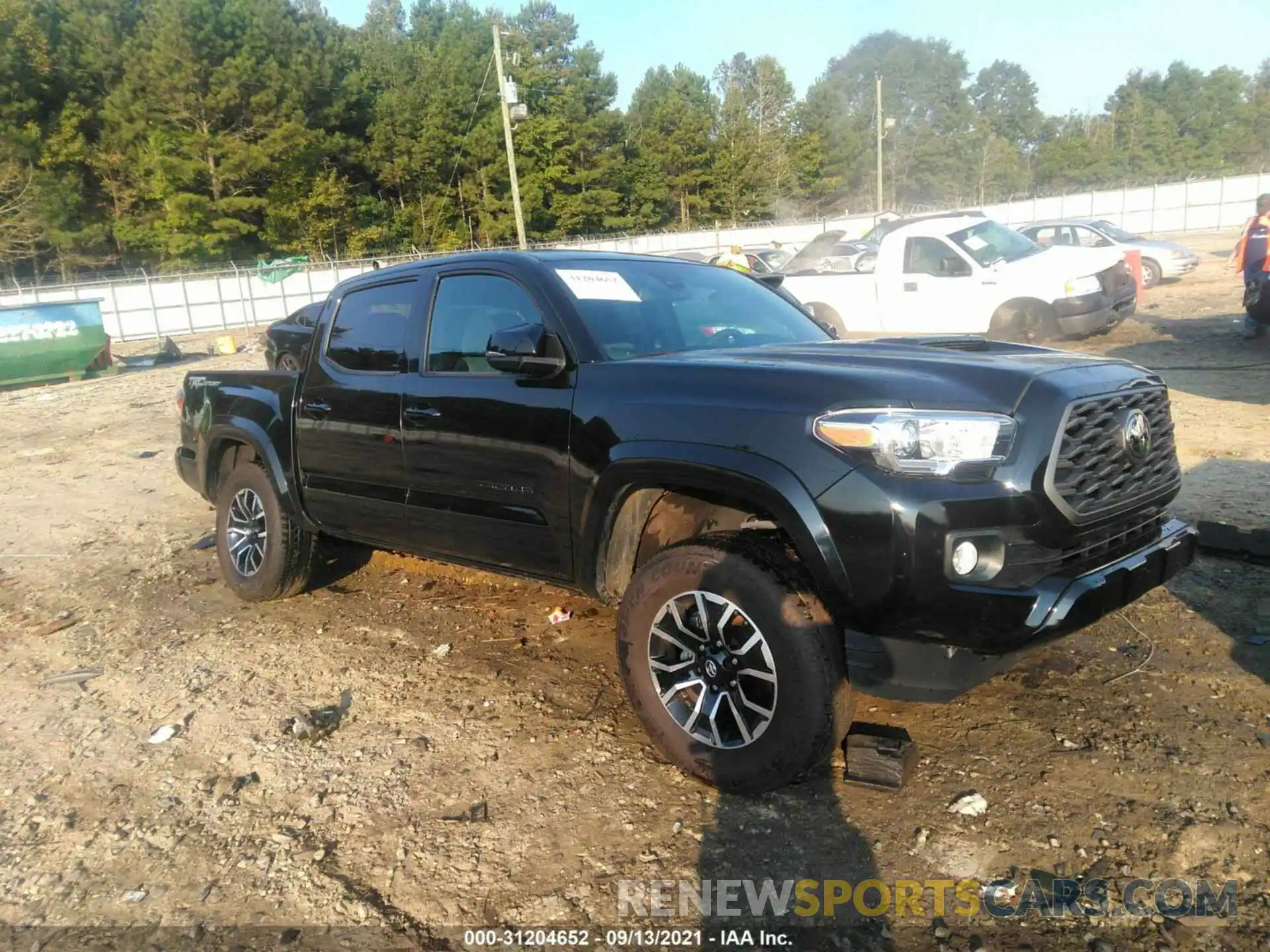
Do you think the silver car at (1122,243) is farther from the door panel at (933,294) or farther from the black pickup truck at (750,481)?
the black pickup truck at (750,481)

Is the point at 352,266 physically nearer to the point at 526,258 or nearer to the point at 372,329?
the point at 372,329

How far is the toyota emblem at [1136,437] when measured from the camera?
3105mm

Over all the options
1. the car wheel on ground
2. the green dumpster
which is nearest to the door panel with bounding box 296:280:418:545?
the green dumpster

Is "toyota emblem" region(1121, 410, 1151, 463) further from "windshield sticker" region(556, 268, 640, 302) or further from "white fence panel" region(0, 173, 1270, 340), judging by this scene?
"white fence panel" region(0, 173, 1270, 340)

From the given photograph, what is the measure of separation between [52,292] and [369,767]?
35.1 meters

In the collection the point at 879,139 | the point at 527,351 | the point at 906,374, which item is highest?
the point at 879,139

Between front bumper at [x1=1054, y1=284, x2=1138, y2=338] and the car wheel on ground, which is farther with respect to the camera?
the car wheel on ground

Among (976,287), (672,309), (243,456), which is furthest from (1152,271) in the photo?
(243,456)

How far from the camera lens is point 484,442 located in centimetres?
394

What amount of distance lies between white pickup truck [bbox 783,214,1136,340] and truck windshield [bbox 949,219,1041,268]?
1 centimetres

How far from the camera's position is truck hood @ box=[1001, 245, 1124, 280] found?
11.6 m

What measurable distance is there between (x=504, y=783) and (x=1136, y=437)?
2.50 metres

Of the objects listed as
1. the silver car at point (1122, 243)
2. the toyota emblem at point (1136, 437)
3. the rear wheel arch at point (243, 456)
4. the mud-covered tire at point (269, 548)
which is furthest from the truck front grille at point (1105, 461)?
the silver car at point (1122, 243)

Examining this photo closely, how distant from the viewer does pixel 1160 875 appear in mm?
2664
